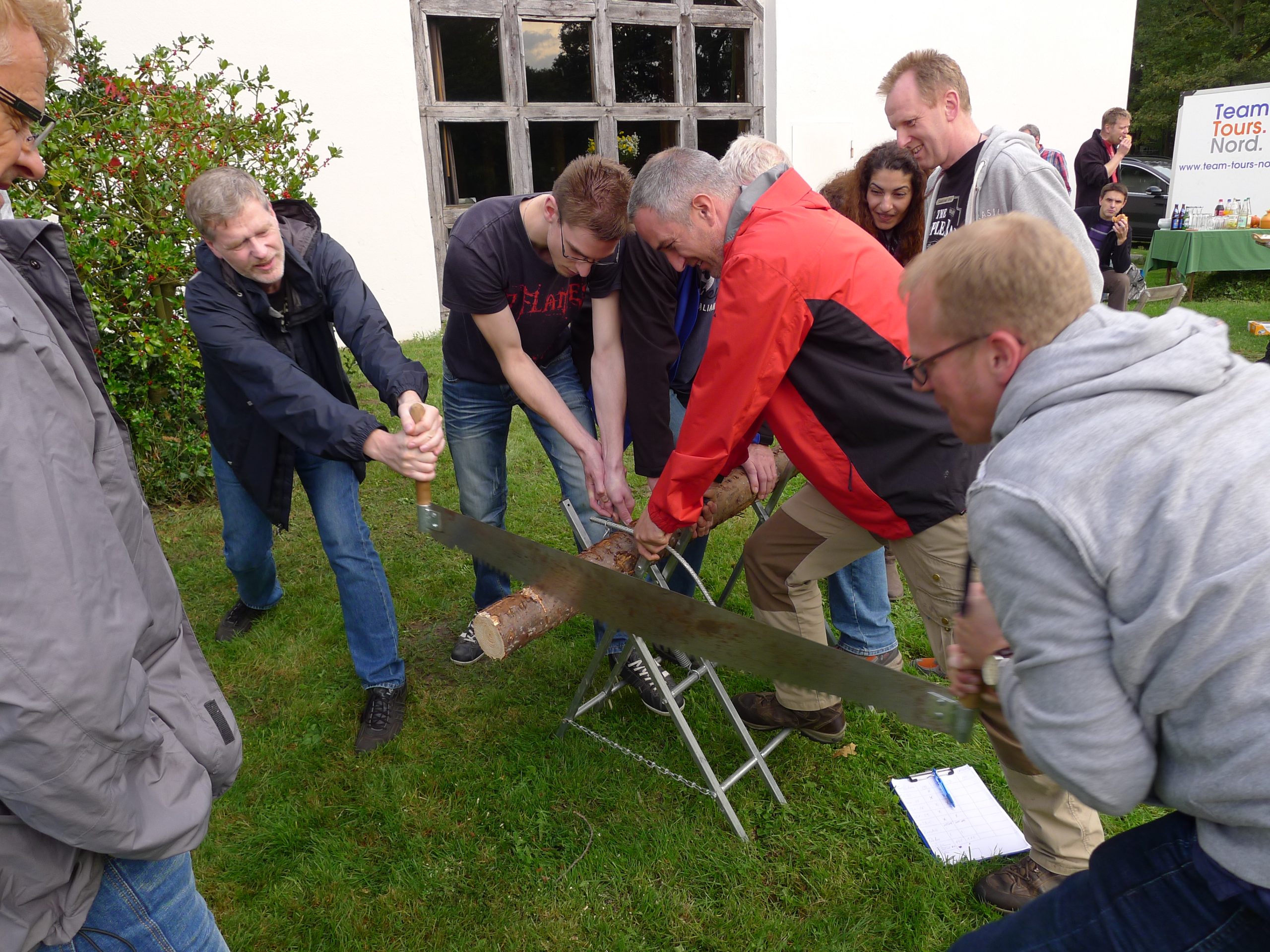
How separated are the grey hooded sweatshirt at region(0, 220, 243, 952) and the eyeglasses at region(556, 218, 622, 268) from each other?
6.09ft

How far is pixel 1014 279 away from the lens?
1385mm

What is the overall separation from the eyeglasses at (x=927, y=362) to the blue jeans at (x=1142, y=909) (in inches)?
33.5

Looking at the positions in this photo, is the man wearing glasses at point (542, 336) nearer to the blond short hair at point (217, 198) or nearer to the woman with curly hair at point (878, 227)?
the blond short hair at point (217, 198)

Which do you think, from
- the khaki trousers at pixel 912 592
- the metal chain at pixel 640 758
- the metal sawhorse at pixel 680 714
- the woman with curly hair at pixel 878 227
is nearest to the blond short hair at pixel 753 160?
the woman with curly hair at pixel 878 227

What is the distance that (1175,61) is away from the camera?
94.9ft

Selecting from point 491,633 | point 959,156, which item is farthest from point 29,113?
point 959,156

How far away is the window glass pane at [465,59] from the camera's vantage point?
30.0 ft

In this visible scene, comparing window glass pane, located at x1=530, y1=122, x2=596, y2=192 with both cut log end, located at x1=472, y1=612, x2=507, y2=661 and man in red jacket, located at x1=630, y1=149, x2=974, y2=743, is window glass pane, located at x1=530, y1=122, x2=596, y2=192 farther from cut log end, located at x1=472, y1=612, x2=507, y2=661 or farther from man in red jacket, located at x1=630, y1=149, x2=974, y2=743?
cut log end, located at x1=472, y1=612, x2=507, y2=661

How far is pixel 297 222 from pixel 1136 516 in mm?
3255

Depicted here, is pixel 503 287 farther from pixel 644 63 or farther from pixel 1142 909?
pixel 644 63

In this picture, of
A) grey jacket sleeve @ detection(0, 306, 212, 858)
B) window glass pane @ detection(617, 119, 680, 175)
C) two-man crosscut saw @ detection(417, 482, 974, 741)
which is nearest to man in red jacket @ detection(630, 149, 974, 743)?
two-man crosscut saw @ detection(417, 482, 974, 741)

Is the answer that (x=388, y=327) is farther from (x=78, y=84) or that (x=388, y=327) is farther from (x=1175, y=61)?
(x=1175, y=61)

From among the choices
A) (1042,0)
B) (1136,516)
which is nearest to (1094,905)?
(1136,516)

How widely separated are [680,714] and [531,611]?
646mm
